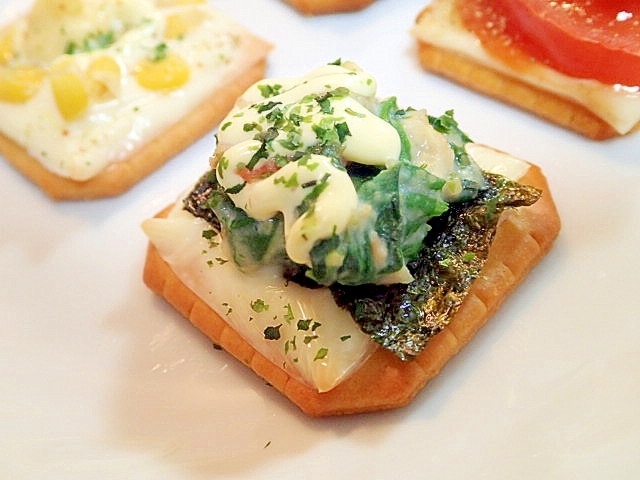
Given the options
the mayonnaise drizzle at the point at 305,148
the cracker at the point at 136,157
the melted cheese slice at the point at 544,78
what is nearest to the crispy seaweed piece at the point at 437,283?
the mayonnaise drizzle at the point at 305,148

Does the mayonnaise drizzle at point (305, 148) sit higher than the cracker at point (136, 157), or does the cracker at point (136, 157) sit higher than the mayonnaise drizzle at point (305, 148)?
the mayonnaise drizzle at point (305, 148)

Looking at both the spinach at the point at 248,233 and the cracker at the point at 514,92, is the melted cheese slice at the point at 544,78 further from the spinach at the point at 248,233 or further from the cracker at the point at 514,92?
the spinach at the point at 248,233

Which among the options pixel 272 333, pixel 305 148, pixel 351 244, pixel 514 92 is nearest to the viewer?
pixel 351 244

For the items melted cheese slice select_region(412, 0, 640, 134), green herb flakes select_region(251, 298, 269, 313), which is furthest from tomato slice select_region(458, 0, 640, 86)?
green herb flakes select_region(251, 298, 269, 313)

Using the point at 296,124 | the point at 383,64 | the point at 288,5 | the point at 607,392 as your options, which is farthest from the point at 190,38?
the point at 607,392

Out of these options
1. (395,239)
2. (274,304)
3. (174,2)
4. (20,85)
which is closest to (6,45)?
(20,85)

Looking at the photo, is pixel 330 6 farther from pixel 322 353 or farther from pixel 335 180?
pixel 322 353
